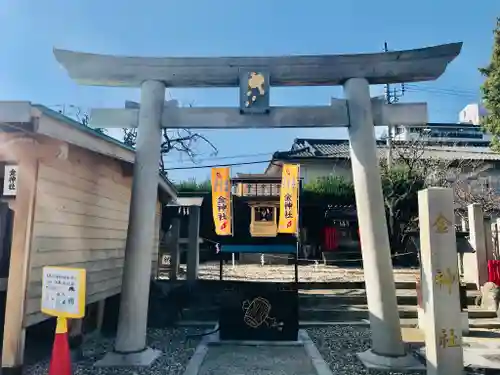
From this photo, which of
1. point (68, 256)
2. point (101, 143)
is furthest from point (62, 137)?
point (68, 256)

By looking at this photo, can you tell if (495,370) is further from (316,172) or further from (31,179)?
(316,172)

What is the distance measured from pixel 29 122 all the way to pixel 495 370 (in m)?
6.95

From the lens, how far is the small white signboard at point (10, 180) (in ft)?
16.9

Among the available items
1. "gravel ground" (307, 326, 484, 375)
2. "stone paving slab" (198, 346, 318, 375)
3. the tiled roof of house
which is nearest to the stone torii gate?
"stone paving slab" (198, 346, 318, 375)

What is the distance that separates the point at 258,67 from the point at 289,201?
3.47 m

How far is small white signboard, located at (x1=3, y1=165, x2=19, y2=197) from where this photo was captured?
5164 millimetres

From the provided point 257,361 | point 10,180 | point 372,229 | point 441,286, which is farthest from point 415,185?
point 10,180

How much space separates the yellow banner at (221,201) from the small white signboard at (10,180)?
3901 mm

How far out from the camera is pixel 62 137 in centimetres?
506

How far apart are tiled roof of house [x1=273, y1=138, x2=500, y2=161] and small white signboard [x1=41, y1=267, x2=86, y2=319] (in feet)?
64.2

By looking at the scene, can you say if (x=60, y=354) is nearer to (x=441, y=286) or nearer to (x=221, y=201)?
(x=441, y=286)

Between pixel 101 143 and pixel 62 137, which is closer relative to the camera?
pixel 62 137

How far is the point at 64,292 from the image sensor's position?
4141 mm

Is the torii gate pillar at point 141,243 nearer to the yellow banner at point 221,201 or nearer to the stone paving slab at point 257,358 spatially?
the stone paving slab at point 257,358
